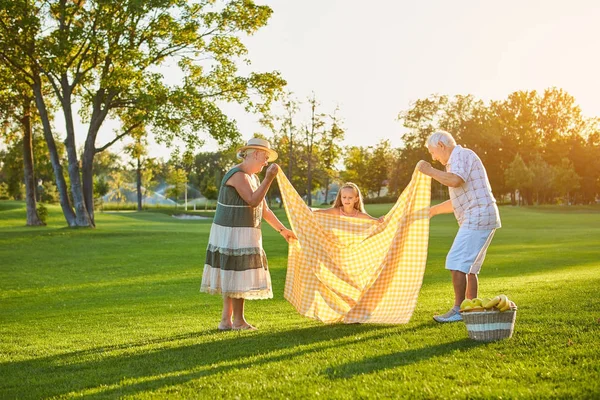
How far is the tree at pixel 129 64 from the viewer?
103 feet

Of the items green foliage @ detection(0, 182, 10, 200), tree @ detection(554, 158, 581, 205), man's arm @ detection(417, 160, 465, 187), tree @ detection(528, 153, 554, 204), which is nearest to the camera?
man's arm @ detection(417, 160, 465, 187)

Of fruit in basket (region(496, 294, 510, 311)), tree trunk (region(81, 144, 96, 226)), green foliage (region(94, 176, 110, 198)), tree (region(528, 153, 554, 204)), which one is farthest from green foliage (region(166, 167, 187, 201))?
fruit in basket (region(496, 294, 510, 311))

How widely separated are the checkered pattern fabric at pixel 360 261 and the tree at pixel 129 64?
A: 78.4 ft

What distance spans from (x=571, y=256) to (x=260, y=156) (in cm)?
1638

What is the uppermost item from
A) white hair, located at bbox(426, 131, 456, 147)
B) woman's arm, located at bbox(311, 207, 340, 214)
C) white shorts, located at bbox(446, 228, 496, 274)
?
white hair, located at bbox(426, 131, 456, 147)

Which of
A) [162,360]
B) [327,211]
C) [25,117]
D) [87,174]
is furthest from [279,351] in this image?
[25,117]

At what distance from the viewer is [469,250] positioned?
7.70m

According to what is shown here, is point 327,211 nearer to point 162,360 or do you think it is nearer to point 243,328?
point 243,328

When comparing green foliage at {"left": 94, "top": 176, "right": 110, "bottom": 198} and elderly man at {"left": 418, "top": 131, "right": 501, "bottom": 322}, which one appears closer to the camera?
elderly man at {"left": 418, "top": 131, "right": 501, "bottom": 322}

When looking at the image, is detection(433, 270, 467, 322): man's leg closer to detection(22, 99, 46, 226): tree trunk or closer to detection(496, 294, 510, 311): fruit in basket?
detection(496, 294, 510, 311): fruit in basket

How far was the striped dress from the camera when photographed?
818 centimetres

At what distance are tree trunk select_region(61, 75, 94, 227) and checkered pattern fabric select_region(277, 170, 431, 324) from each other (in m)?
26.2

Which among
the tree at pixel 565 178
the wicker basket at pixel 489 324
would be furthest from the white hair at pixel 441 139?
the tree at pixel 565 178

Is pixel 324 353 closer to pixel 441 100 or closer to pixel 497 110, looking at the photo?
pixel 441 100
